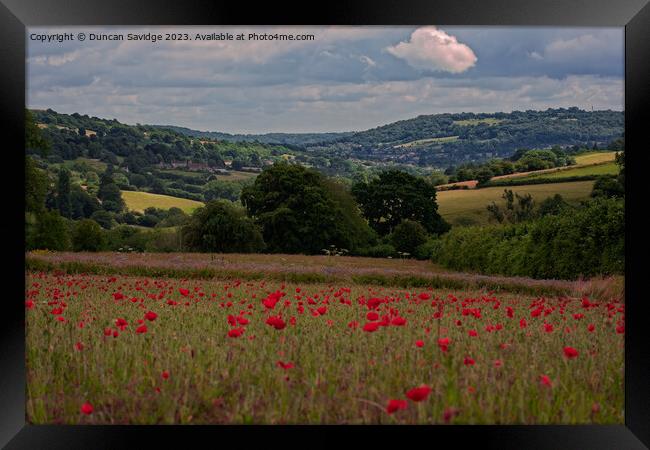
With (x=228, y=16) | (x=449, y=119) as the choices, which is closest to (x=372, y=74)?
A: (x=449, y=119)

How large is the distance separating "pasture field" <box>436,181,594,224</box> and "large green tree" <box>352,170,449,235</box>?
0.22m

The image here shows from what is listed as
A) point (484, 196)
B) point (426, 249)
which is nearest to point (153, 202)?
point (426, 249)

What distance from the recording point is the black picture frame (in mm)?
4645

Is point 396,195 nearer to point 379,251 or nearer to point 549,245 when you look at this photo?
point 379,251

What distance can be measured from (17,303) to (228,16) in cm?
252

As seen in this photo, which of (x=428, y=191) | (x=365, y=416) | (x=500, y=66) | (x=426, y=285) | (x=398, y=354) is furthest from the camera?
(x=426, y=285)

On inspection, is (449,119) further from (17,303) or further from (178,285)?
(17,303)

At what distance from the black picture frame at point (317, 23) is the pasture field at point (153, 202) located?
410cm

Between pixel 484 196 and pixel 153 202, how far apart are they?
4.84 metres

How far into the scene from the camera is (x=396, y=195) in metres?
9.57

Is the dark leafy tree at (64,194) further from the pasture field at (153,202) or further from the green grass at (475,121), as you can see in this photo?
the green grass at (475,121)

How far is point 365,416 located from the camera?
14.8ft

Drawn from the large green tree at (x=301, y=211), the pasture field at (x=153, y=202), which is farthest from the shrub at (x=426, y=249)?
the pasture field at (x=153, y=202)

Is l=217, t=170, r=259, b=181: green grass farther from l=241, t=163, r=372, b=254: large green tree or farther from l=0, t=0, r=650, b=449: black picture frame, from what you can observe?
l=0, t=0, r=650, b=449: black picture frame
